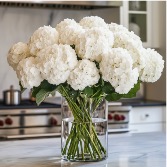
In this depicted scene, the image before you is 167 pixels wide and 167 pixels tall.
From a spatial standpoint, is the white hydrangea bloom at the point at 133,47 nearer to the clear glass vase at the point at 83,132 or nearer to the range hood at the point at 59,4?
the clear glass vase at the point at 83,132

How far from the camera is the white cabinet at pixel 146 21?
470cm

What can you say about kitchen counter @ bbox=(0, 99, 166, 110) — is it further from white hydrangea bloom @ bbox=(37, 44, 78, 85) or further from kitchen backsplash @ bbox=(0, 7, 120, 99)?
white hydrangea bloom @ bbox=(37, 44, 78, 85)

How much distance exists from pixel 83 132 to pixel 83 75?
0.83ft

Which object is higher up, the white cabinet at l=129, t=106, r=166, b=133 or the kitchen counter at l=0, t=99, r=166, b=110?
the kitchen counter at l=0, t=99, r=166, b=110

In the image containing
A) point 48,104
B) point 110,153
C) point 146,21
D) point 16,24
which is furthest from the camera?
point 146,21

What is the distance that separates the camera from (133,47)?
1.87 metres

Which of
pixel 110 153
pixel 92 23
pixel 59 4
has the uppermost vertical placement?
pixel 59 4

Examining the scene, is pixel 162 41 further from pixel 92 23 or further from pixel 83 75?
pixel 83 75

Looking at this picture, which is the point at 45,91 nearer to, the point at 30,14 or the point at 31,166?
the point at 31,166

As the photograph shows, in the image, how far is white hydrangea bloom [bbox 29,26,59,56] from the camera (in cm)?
186

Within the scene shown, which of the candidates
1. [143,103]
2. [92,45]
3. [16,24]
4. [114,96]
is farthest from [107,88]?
[16,24]

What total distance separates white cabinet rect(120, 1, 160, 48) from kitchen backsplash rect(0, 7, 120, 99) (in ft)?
0.64

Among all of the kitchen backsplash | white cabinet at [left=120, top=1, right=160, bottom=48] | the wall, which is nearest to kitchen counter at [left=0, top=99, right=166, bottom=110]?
the wall

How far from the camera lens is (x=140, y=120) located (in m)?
4.50
